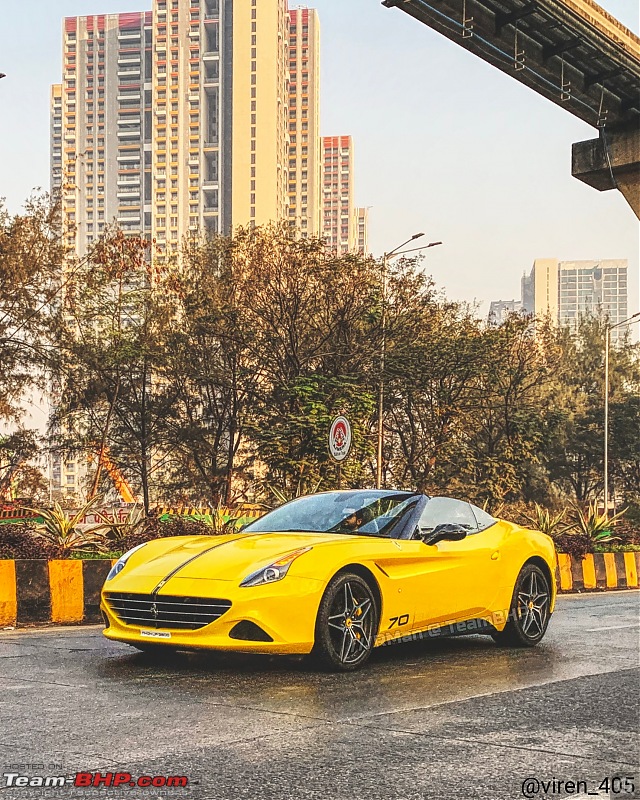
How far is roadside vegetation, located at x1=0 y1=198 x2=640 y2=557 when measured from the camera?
37.9 metres

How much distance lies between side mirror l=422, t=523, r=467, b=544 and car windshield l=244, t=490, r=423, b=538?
0.78 ft

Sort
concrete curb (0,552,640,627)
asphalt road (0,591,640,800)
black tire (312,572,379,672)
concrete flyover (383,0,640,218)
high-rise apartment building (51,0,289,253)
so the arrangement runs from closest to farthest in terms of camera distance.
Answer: asphalt road (0,591,640,800)
black tire (312,572,379,672)
concrete curb (0,552,640,627)
concrete flyover (383,0,640,218)
high-rise apartment building (51,0,289,253)

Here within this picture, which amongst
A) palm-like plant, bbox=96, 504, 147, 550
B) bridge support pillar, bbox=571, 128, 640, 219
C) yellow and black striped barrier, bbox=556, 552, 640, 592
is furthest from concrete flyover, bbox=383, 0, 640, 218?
palm-like plant, bbox=96, 504, 147, 550

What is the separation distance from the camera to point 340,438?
1845 cm

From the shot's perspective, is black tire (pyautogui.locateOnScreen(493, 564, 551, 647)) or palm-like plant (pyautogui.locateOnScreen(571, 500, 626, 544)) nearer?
black tire (pyautogui.locateOnScreen(493, 564, 551, 647))

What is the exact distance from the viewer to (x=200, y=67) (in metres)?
182

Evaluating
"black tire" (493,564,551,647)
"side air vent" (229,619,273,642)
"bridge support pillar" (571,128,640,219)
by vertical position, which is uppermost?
"bridge support pillar" (571,128,640,219)

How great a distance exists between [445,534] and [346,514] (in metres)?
0.78

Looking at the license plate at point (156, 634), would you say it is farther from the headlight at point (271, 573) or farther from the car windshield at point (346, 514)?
the car windshield at point (346, 514)

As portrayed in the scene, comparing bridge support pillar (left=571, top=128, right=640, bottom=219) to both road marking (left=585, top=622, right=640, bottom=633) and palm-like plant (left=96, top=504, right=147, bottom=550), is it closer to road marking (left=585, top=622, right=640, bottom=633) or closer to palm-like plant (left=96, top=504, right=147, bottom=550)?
road marking (left=585, top=622, right=640, bottom=633)

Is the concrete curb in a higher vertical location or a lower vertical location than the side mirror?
lower

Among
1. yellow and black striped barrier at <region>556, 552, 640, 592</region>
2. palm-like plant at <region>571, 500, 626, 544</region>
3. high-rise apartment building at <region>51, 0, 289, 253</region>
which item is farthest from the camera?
high-rise apartment building at <region>51, 0, 289, 253</region>

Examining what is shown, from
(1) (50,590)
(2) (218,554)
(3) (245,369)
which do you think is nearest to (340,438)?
(1) (50,590)

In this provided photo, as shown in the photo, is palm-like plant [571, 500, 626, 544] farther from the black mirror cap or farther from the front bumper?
the front bumper
